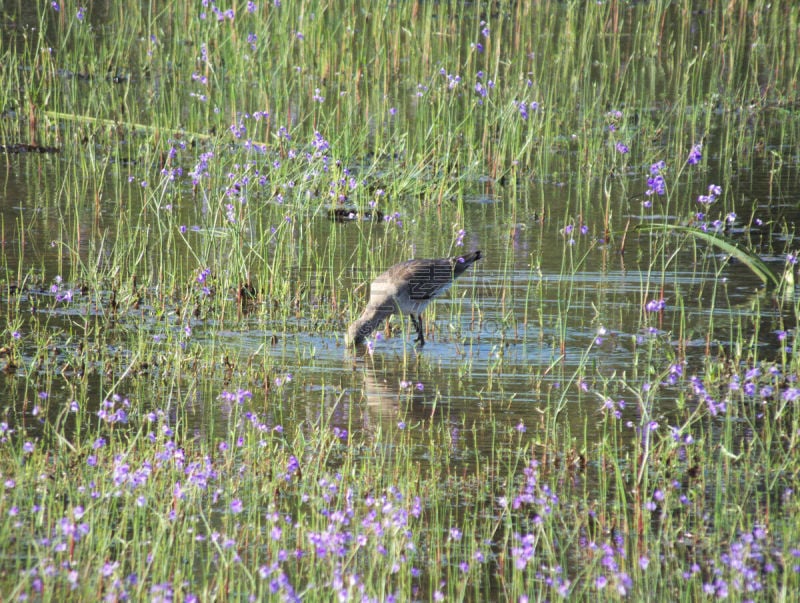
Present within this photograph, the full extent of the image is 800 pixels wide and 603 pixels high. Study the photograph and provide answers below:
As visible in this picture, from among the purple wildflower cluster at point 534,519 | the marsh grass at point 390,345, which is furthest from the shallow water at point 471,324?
the purple wildflower cluster at point 534,519

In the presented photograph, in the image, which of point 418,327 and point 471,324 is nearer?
point 418,327

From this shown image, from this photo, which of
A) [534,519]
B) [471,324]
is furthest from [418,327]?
[534,519]

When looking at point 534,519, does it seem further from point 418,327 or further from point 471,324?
point 471,324

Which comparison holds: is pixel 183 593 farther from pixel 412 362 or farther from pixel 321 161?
pixel 321 161

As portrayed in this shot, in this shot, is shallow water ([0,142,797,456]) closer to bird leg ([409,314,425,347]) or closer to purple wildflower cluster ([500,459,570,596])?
bird leg ([409,314,425,347])

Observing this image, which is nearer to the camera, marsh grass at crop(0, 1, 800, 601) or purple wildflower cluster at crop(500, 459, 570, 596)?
purple wildflower cluster at crop(500, 459, 570, 596)

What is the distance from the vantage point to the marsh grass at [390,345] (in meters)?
4.72

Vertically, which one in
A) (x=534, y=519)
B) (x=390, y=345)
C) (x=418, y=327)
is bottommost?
(x=534, y=519)

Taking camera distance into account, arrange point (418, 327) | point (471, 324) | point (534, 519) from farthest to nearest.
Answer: point (471, 324)
point (418, 327)
point (534, 519)

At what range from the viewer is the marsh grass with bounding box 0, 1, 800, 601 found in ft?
15.5

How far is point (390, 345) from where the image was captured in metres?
8.00

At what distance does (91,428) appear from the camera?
612 cm

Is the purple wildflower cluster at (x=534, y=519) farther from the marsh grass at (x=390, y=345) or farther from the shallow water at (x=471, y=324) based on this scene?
the shallow water at (x=471, y=324)

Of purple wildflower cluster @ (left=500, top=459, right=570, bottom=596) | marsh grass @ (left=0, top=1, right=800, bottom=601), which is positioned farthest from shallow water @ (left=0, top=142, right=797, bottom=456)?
purple wildflower cluster @ (left=500, top=459, right=570, bottom=596)
